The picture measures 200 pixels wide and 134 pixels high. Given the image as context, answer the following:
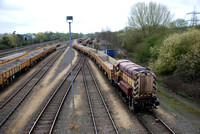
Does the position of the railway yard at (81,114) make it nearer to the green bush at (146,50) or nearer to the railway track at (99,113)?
the railway track at (99,113)

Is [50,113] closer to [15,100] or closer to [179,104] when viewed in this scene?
[15,100]

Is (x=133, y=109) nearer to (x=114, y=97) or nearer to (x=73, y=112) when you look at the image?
(x=114, y=97)

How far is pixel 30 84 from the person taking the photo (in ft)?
68.0

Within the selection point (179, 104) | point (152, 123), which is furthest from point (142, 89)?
point (179, 104)

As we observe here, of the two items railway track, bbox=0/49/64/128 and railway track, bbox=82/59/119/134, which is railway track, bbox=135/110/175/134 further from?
railway track, bbox=0/49/64/128

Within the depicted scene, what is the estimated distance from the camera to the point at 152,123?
37.1 feet

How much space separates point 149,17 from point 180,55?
1893 centimetres

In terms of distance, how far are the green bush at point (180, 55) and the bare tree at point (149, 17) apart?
50.1 feet

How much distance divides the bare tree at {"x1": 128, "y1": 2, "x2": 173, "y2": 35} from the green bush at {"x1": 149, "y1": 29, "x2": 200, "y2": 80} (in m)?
15.3

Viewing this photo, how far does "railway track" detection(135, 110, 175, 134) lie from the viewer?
10.3 m

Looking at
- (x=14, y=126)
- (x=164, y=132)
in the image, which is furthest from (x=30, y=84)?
(x=164, y=132)

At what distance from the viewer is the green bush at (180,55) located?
18.6 m

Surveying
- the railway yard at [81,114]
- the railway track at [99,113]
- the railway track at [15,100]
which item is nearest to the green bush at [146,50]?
the railway yard at [81,114]

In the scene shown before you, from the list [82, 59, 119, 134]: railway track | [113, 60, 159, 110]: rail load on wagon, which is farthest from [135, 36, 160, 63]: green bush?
[113, 60, 159, 110]: rail load on wagon
